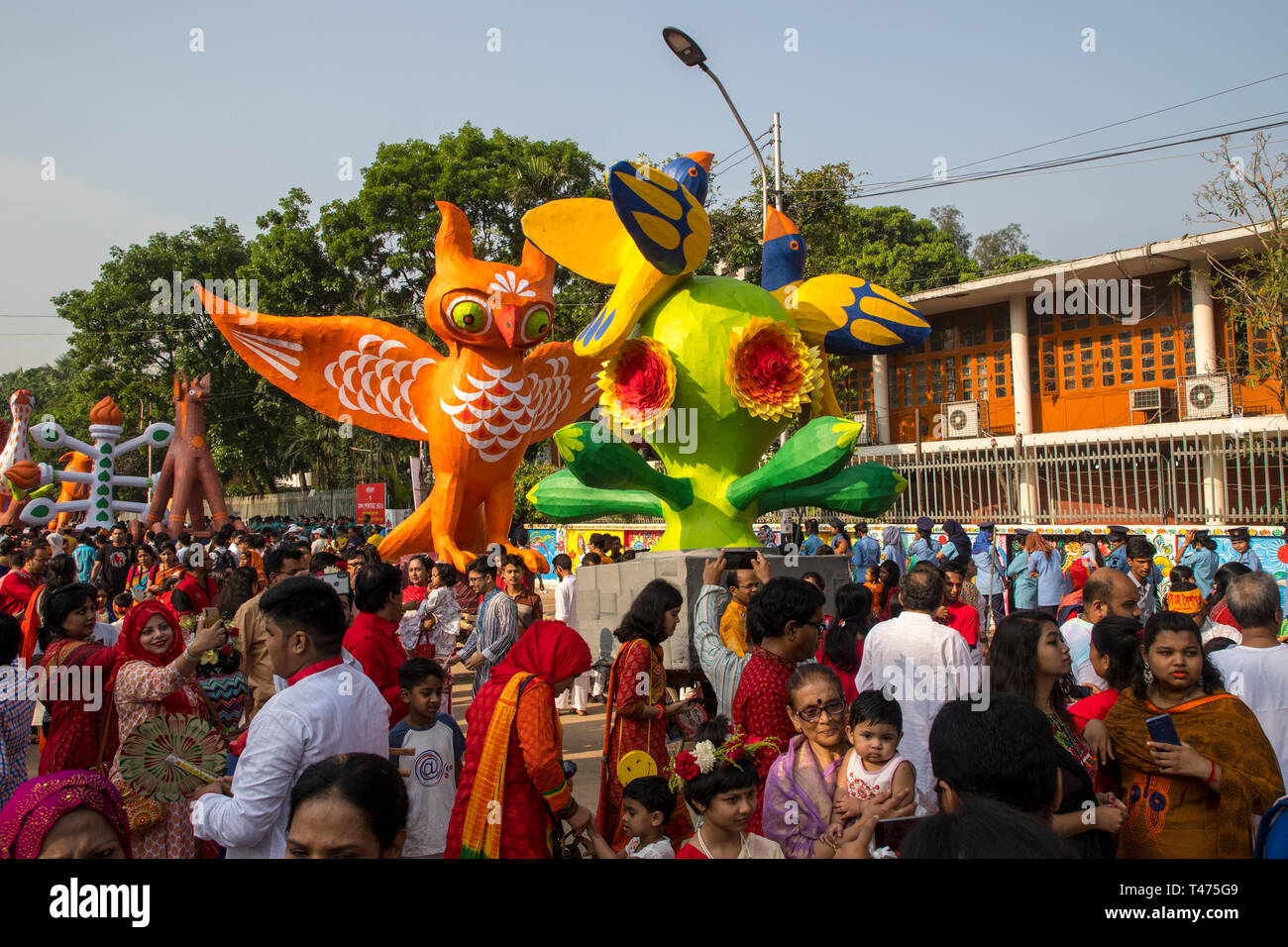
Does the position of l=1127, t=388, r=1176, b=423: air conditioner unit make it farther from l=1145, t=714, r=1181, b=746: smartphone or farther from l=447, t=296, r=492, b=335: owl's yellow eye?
l=1145, t=714, r=1181, b=746: smartphone

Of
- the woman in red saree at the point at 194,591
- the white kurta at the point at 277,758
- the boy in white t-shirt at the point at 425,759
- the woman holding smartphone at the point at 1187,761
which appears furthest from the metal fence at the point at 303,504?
the woman holding smartphone at the point at 1187,761

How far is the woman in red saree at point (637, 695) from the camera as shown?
3.89 metres

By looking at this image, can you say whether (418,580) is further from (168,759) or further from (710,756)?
(710,756)

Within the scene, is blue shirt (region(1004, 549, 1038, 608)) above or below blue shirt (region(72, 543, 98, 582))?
below

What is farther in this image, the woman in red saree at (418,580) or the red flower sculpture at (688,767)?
the woman in red saree at (418,580)

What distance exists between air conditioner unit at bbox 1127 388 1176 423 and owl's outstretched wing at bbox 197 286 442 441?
12853mm

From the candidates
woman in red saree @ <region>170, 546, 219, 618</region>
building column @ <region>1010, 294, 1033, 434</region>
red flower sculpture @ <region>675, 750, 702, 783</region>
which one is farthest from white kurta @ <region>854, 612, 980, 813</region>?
building column @ <region>1010, 294, 1033, 434</region>

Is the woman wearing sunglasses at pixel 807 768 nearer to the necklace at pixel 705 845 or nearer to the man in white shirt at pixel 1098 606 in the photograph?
the necklace at pixel 705 845

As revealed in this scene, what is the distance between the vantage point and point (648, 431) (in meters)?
7.05

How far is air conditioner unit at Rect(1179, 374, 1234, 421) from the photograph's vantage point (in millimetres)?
16656

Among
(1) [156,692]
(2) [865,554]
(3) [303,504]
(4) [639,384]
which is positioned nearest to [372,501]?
(2) [865,554]

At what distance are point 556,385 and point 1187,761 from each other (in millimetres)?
10054

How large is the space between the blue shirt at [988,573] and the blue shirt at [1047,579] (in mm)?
710

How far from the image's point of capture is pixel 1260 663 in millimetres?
3385
